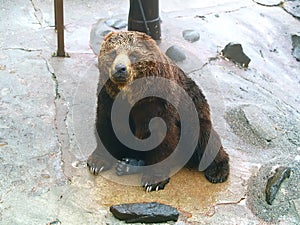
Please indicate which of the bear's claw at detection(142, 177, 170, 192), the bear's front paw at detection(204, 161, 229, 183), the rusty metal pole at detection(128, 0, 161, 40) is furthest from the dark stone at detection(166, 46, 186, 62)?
the bear's claw at detection(142, 177, 170, 192)

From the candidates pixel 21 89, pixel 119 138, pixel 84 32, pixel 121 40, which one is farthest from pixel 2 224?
pixel 84 32

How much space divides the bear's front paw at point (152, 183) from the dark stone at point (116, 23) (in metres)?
3.02

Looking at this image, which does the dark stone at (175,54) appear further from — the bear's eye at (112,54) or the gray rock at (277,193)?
the bear's eye at (112,54)

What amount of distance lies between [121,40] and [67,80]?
1.59 m

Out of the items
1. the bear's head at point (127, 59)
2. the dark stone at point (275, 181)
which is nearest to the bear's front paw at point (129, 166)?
the bear's head at point (127, 59)

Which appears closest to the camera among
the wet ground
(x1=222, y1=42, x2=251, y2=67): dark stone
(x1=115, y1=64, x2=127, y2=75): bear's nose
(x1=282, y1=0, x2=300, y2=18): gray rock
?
(x1=115, y1=64, x2=127, y2=75): bear's nose

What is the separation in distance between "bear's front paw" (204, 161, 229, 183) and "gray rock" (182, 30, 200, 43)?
2.55 m

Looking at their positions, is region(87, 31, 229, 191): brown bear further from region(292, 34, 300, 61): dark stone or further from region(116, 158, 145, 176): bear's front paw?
region(292, 34, 300, 61): dark stone

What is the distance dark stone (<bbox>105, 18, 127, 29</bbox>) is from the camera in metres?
6.06

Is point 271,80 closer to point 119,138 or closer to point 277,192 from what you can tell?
point 277,192

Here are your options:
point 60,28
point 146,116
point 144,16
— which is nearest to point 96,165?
point 146,116

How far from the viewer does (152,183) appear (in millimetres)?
3398

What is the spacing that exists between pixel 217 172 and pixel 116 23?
305 cm

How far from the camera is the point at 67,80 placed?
4703mm
